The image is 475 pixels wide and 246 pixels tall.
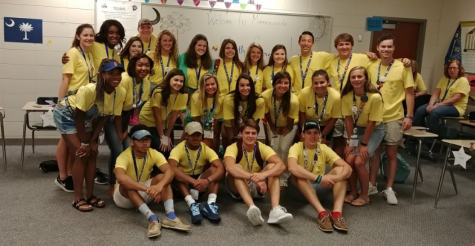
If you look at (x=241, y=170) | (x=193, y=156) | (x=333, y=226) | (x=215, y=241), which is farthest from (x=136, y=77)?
(x=333, y=226)

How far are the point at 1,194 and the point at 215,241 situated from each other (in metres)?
2.03

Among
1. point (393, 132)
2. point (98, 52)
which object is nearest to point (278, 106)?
point (393, 132)

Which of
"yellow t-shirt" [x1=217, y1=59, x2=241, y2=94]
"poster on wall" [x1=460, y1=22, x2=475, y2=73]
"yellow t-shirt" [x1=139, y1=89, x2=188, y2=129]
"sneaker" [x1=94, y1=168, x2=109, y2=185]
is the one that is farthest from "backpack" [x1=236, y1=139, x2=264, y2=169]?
"poster on wall" [x1=460, y1=22, x2=475, y2=73]

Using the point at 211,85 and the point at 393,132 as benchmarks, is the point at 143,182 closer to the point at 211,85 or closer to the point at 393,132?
the point at 211,85

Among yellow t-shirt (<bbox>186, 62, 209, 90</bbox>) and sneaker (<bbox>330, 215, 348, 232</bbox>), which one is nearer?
sneaker (<bbox>330, 215, 348, 232</bbox>)

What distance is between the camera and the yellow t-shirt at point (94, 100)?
284 centimetres

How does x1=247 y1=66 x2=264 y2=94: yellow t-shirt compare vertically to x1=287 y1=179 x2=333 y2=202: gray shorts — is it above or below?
above

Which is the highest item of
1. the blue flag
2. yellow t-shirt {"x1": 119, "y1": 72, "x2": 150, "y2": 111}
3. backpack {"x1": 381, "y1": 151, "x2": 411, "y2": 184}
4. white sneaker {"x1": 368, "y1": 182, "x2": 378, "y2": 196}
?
the blue flag

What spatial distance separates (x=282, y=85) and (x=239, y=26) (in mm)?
2248

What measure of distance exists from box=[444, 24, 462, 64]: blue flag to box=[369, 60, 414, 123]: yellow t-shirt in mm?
2937

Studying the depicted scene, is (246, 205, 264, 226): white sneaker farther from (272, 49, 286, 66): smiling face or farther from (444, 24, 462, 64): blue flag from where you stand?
(444, 24, 462, 64): blue flag

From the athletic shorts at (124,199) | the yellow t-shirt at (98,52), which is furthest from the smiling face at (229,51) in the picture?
the athletic shorts at (124,199)

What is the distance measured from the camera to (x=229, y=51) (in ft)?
12.7

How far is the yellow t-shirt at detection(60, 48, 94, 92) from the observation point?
11.1 ft
